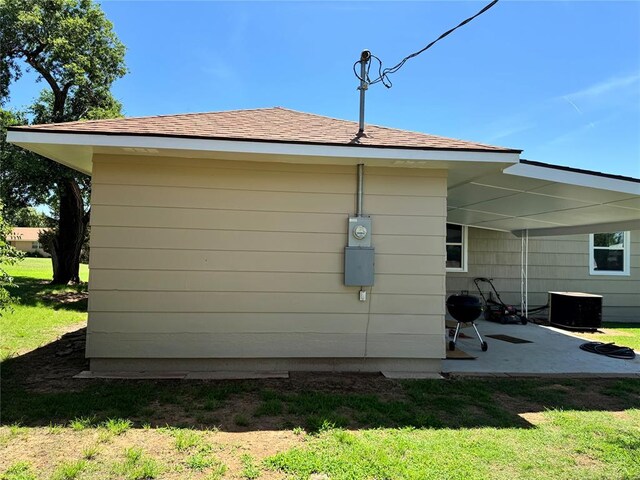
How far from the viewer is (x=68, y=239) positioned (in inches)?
498

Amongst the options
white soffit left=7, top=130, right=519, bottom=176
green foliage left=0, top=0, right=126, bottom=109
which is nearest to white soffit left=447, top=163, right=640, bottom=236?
white soffit left=7, top=130, right=519, bottom=176

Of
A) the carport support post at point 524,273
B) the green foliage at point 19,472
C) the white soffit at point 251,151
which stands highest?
the white soffit at point 251,151

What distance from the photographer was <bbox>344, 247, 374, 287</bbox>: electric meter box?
455cm

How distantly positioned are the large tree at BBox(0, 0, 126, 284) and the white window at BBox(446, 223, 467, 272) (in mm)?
10810

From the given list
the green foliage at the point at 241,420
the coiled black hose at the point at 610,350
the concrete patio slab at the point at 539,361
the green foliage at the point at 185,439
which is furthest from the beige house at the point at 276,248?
the coiled black hose at the point at 610,350

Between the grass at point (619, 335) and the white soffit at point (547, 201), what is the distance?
6.92 feet

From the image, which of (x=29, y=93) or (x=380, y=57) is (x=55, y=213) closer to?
(x=29, y=93)

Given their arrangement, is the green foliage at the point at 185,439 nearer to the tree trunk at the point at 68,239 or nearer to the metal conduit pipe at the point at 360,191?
the metal conduit pipe at the point at 360,191

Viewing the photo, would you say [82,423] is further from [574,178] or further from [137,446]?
[574,178]

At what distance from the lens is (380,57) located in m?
5.38

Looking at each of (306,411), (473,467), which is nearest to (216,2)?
(306,411)

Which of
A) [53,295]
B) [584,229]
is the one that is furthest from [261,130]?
[53,295]

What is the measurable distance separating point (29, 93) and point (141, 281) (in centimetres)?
1352

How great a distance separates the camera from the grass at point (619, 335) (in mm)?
7035
